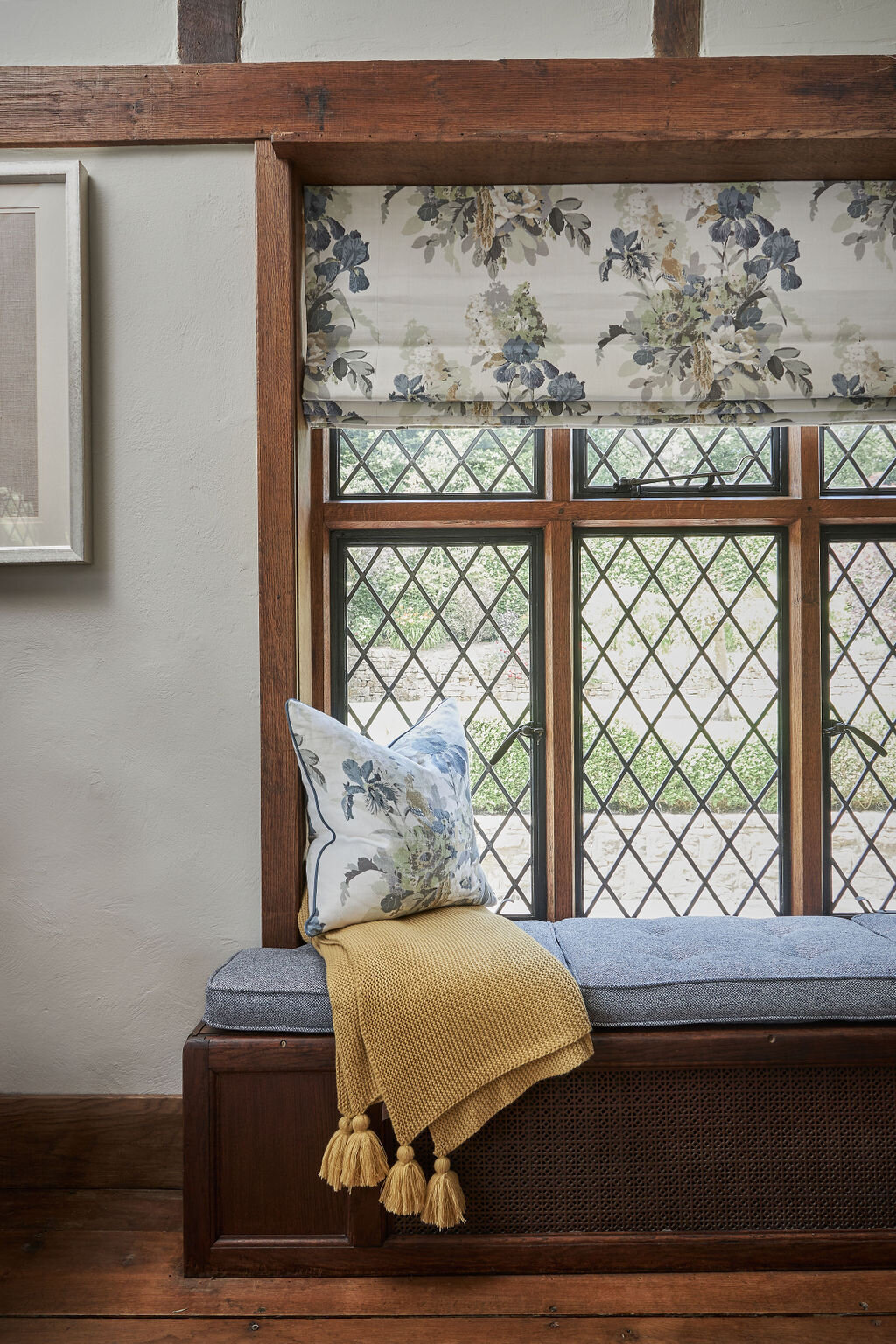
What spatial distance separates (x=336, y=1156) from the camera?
1.41 metres

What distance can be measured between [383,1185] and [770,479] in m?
1.87

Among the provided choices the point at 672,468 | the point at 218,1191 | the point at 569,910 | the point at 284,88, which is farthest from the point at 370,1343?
the point at 284,88

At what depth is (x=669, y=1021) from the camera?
1.50 metres

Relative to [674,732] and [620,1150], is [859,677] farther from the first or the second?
[620,1150]

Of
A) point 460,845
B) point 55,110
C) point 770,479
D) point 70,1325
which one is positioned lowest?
point 70,1325

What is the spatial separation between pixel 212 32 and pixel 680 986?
2316 millimetres

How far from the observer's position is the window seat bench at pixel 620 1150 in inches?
58.7

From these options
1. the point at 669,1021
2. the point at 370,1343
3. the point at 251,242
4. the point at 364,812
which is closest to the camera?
the point at 370,1343

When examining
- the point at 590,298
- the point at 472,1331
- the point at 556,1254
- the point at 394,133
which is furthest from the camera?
the point at 590,298

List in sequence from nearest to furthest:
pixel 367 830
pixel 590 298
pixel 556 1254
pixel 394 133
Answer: pixel 556 1254 → pixel 367 830 → pixel 394 133 → pixel 590 298

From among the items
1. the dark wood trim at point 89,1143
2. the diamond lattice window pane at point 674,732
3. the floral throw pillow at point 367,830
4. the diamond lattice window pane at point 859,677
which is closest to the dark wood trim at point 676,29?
the diamond lattice window pane at point 674,732

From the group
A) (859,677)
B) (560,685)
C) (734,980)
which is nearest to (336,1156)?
(734,980)

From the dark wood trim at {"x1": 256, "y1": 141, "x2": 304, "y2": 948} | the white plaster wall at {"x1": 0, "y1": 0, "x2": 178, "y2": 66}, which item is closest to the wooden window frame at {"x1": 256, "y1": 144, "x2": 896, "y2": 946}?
the dark wood trim at {"x1": 256, "y1": 141, "x2": 304, "y2": 948}

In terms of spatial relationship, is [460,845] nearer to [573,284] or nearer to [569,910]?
[569,910]
